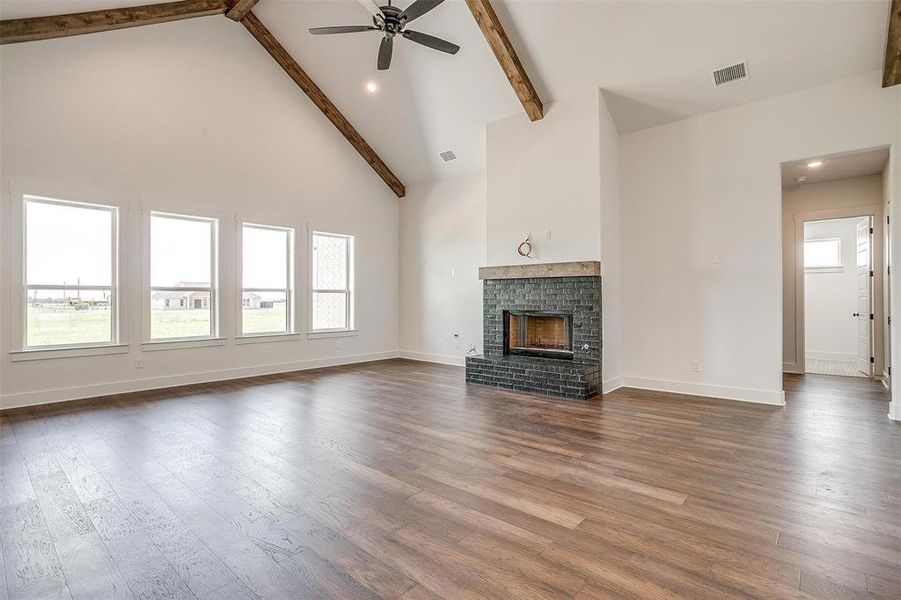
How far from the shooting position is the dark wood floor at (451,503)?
5.80ft

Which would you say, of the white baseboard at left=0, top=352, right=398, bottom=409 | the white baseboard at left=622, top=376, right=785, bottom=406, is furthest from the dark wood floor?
Result: the white baseboard at left=0, top=352, right=398, bottom=409

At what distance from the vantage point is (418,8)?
3984mm

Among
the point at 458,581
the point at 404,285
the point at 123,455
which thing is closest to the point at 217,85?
the point at 404,285

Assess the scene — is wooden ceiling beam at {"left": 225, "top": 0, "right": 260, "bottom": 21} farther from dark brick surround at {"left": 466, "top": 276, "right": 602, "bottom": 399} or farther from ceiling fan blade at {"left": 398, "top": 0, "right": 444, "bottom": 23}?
dark brick surround at {"left": 466, "top": 276, "right": 602, "bottom": 399}

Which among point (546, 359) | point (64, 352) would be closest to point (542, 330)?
point (546, 359)

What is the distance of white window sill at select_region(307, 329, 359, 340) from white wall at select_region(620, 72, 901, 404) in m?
4.48

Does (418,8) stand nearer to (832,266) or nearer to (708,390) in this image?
(708,390)

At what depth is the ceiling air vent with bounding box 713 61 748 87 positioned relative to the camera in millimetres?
4391

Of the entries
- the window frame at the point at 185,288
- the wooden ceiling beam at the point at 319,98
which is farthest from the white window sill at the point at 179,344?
the wooden ceiling beam at the point at 319,98

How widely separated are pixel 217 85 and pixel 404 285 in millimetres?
4286

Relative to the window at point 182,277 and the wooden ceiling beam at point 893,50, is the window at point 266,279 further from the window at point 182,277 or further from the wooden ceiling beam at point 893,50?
the wooden ceiling beam at point 893,50

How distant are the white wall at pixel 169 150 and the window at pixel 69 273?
7.4 inches

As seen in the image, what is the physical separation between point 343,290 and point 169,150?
322 cm

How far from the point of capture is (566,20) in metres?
4.54
